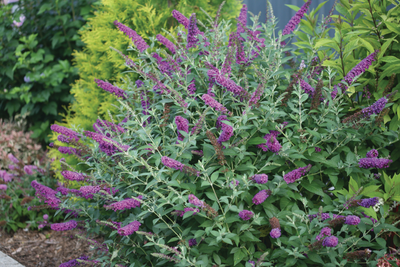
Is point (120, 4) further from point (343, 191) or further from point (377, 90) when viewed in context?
point (343, 191)

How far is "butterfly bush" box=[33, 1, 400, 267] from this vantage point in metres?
1.83

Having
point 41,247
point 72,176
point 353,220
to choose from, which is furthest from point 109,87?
point 41,247

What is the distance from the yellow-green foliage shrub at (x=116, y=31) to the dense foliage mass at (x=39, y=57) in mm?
1928

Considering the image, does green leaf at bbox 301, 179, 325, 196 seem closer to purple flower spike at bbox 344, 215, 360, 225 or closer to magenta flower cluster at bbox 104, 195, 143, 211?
purple flower spike at bbox 344, 215, 360, 225

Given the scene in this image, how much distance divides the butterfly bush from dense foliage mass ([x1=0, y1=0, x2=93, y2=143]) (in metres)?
3.83

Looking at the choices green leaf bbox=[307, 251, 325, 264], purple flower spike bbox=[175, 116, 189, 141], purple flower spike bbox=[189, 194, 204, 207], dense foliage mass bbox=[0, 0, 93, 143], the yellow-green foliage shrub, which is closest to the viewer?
purple flower spike bbox=[189, 194, 204, 207]

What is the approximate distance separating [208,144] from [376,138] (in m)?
1.04

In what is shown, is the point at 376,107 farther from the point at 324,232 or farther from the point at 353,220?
the point at 324,232

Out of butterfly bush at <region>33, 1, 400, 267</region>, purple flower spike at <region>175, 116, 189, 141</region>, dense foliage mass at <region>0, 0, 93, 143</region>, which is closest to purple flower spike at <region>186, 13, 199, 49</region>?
butterfly bush at <region>33, 1, 400, 267</region>

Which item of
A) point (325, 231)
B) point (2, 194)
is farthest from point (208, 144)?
point (2, 194)

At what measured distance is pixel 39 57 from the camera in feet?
18.7

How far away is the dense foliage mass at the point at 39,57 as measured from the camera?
5715 millimetres

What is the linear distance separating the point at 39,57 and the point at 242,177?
4997 mm

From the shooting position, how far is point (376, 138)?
2145 mm
